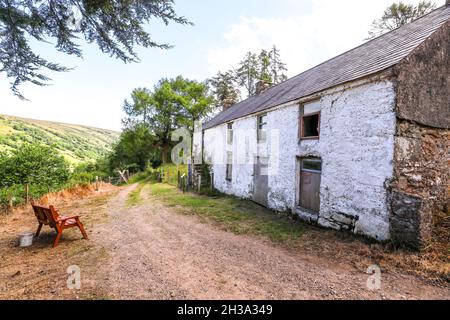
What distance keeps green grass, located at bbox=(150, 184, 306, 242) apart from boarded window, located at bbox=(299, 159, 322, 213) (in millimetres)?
860

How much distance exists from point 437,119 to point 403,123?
143 centimetres

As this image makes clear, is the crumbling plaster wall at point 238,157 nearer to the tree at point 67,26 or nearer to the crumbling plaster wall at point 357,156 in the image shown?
the crumbling plaster wall at point 357,156

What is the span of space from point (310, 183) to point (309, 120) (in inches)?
101

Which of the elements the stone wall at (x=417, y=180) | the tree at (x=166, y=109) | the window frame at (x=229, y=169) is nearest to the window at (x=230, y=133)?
the window frame at (x=229, y=169)

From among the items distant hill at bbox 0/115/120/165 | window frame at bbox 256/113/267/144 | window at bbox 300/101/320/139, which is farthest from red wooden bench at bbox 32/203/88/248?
distant hill at bbox 0/115/120/165

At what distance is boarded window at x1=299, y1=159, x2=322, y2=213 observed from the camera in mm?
8031

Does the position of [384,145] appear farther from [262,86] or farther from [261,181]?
[262,86]

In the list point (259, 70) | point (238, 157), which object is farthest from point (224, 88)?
point (238, 157)

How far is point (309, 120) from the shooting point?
907 cm

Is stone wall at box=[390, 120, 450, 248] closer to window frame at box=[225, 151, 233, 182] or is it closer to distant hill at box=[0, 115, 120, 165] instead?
window frame at box=[225, 151, 233, 182]

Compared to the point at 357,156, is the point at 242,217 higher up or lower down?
lower down

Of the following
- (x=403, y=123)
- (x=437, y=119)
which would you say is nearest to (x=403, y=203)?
(x=403, y=123)
